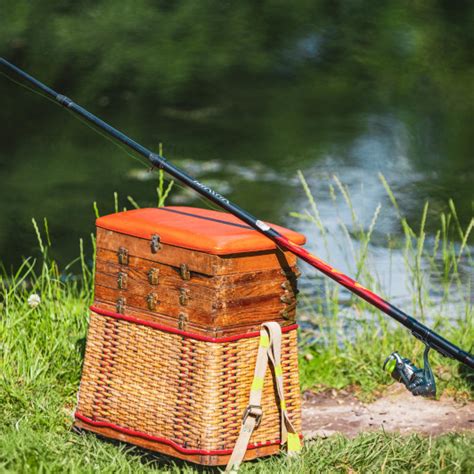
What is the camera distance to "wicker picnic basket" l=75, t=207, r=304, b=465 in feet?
12.2

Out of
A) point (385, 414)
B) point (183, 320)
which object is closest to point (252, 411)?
point (183, 320)

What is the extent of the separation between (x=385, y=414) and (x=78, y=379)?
1238mm

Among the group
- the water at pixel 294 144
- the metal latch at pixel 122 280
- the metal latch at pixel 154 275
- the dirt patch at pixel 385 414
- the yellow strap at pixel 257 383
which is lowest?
the water at pixel 294 144

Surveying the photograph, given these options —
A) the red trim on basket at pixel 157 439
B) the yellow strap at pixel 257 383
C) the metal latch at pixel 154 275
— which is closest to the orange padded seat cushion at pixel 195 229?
the metal latch at pixel 154 275

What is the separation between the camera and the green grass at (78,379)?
369 centimetres

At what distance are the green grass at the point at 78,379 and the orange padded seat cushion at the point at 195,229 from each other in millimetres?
707

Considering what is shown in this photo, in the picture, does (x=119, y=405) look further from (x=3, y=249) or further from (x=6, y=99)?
(x=6, y=99)

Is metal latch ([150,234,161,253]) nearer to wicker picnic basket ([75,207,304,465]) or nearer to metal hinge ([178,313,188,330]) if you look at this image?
wicker picnic basket ([75,207,304,465])

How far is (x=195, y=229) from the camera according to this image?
376cm

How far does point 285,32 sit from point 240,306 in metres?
12.2

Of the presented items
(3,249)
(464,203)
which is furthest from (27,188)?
(464,203)

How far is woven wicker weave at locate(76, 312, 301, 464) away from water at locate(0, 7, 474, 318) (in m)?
2.74

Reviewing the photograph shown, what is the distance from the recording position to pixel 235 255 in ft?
12.1

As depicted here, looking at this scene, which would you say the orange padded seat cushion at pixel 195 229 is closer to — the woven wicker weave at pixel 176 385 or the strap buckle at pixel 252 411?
the woven wicker weave at pixel 176 385
